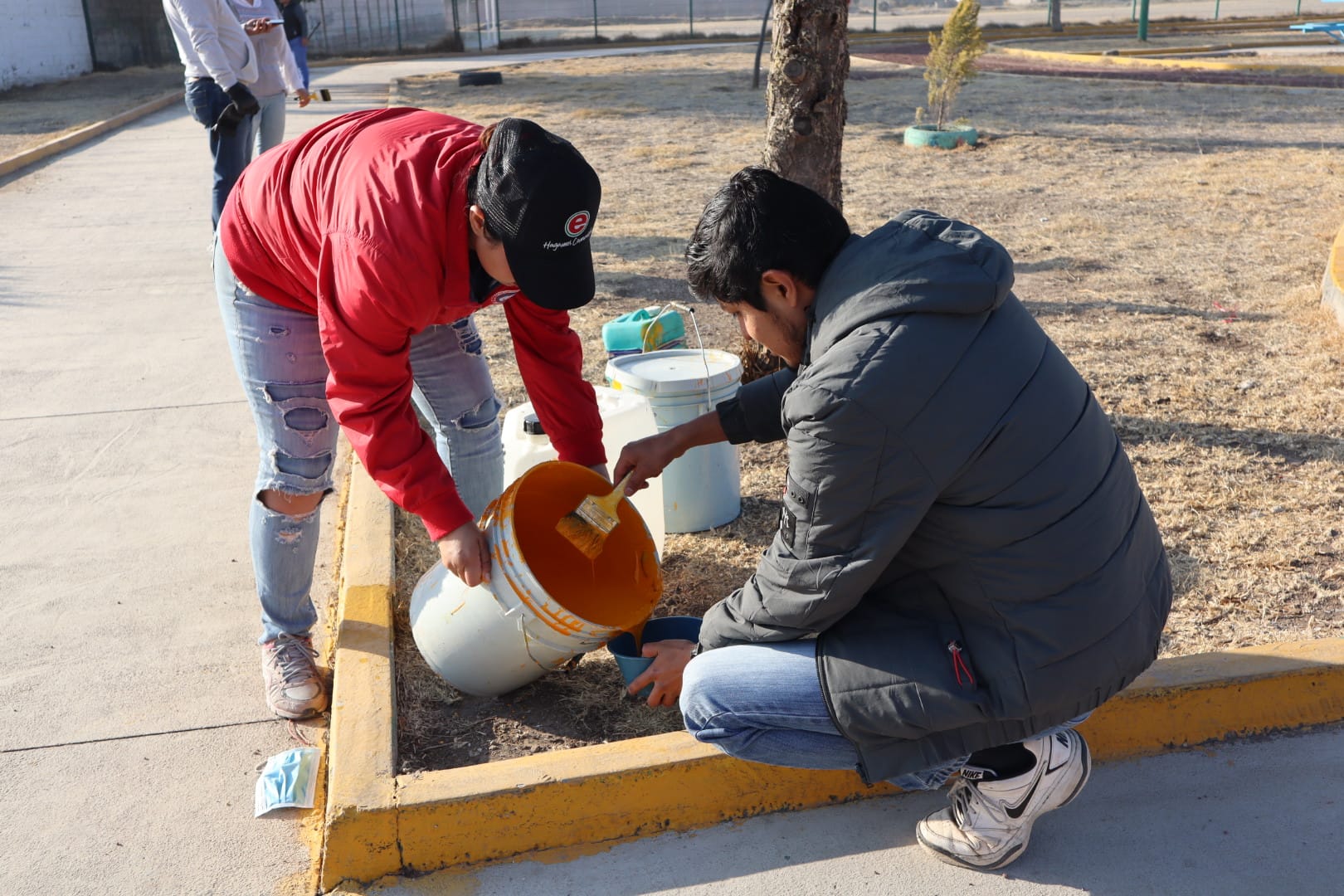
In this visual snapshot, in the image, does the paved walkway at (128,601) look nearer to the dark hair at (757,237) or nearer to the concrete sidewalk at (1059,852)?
the concrete sidewalk at (1059,852)

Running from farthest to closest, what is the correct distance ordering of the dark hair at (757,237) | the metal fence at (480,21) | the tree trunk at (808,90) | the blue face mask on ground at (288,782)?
the metal fence at (480,21)
the tree trunk at (808,90)
the blue face mask on ground at (288,782)
the dark hair at (757,237)

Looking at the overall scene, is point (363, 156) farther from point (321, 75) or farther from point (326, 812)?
point (321, 75)

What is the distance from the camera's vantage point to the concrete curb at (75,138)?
1108 centimetres

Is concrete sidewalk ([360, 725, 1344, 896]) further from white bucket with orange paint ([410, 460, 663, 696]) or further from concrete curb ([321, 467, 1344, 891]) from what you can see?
white bucket with orange paint ([410, 460, 663, 696])

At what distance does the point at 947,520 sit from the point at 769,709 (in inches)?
21.6

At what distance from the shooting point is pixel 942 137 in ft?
35.5

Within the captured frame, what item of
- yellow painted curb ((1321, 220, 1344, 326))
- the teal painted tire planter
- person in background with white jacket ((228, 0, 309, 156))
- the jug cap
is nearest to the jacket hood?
the jug cap

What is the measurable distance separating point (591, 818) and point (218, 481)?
2.54m

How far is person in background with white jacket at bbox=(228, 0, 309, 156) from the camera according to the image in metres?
6.66

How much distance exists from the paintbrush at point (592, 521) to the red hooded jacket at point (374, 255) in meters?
0.30

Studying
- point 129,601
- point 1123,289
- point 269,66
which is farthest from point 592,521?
point 269,66

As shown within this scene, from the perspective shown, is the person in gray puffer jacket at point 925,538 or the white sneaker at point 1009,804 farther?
the white sneaker at point 1009,804

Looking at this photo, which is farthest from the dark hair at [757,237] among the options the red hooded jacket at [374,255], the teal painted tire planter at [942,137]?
the teal painted tire planter at [942,137]

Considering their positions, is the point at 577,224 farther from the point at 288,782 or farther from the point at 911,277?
the point at 288,782
